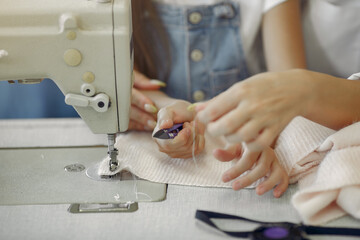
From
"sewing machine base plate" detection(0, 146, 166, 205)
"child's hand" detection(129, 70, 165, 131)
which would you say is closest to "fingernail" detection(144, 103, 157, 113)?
"child's hand" detection(129, 70, 165, 131)

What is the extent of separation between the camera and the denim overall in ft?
4.52

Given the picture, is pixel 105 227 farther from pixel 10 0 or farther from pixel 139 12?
pixel 139 12

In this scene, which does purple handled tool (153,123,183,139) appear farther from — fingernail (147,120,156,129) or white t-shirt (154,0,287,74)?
white t-shirt (154,0,287,74)

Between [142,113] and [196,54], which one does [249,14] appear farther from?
[142,113]

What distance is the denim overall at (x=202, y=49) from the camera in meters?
1.38

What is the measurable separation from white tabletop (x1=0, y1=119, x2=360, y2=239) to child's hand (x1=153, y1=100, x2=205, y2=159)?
0.10m

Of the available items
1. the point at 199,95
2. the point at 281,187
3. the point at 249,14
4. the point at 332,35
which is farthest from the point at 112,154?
the point at 332,35

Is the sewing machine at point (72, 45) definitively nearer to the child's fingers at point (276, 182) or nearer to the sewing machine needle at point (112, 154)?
the sewing machine needle at point (112, 154)

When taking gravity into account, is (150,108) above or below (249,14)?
below

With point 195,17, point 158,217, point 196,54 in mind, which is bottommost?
point 158,217

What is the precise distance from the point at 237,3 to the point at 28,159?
0.71 meters

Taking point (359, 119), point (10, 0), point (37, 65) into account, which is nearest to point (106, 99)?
point (37, 65)

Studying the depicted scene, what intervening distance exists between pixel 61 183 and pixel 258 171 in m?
0.37

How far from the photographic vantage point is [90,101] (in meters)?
0.90
